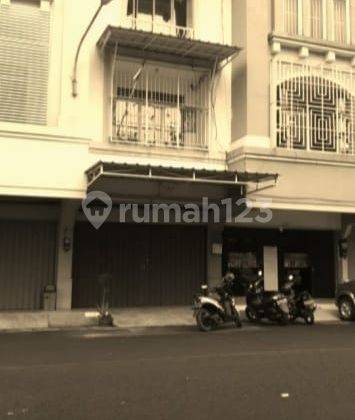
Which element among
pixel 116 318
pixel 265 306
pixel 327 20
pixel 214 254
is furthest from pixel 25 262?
pixel 327 20

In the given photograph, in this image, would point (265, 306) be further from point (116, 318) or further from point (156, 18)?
point (156, 18)

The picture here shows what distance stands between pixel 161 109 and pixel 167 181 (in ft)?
8.59

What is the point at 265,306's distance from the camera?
13.4 metres

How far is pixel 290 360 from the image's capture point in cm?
845

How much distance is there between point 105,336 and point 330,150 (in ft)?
29.1

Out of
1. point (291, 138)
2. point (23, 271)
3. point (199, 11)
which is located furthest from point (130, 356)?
point (199, 11)

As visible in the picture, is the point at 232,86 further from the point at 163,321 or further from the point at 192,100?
the point at 163,321

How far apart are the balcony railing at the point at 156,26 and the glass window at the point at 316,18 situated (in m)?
3.71

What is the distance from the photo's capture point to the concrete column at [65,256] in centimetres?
1498

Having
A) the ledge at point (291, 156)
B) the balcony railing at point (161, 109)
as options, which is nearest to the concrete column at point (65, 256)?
the balcony railing at point (161, 109)

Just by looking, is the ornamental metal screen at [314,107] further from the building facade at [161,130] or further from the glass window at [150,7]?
the glass window at [150,7]

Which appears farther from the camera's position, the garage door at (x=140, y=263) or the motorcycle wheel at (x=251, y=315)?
the garage door at (x=140, y=263)

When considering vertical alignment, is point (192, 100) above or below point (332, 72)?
below

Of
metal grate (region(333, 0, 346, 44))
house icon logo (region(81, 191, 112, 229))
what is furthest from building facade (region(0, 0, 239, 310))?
metal grate (region(333, 0, 346, 44))
